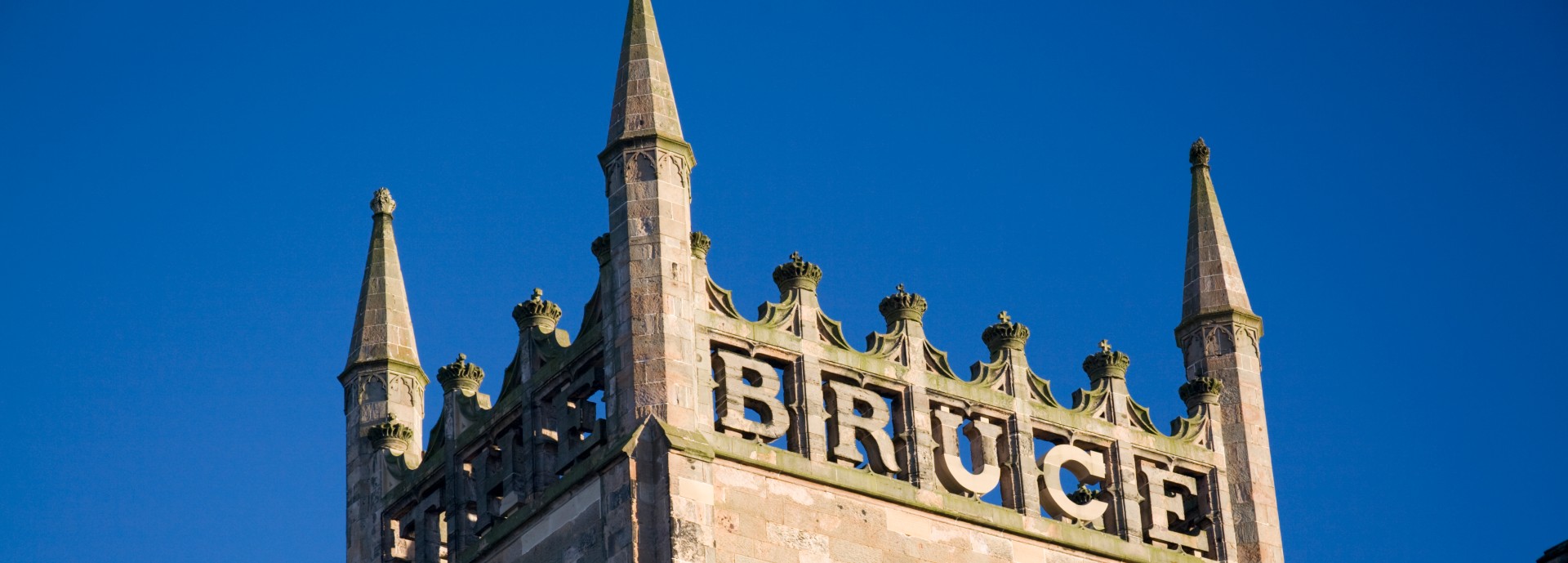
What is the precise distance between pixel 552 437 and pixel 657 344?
3032 mm

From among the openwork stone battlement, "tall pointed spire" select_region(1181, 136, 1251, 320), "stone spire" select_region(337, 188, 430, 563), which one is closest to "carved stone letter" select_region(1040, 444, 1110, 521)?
the openwork stone battlement

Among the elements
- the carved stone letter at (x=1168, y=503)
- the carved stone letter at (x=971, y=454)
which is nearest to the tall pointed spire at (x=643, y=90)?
the carved stone letter at (x=971, y=454)

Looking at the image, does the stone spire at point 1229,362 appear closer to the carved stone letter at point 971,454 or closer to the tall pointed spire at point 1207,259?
the tall pointed spire at point 1207,259

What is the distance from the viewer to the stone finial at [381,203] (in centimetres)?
5678

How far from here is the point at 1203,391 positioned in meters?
54.7

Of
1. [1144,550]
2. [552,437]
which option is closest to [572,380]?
[552,437]

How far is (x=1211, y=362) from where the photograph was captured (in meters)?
55.4

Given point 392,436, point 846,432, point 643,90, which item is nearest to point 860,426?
point 846,432

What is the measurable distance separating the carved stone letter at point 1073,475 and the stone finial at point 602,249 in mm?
7176

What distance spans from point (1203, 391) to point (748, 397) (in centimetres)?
869

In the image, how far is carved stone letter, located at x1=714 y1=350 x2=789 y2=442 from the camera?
48.8 m

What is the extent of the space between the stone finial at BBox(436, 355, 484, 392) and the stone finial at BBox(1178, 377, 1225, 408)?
420 inches

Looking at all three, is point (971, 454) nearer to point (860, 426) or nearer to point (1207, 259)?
point (860, 426)

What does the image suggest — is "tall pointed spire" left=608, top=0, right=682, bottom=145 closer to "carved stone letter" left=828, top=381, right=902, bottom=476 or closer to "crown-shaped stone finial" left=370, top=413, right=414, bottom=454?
"carved stone letter" left=828, top=381, right=902, bottom=476
